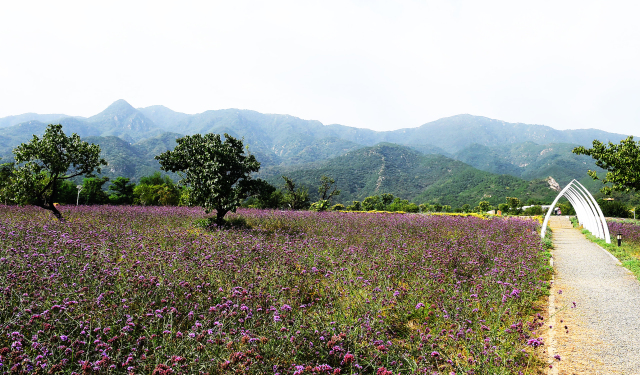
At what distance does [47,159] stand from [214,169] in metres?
5.76

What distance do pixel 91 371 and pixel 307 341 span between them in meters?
1.81

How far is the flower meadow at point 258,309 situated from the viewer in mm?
2658

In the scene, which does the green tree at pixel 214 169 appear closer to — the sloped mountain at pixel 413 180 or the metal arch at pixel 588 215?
the metal arch at pixel 588 215

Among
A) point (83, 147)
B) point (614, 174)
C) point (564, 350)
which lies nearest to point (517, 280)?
point (564, 350)

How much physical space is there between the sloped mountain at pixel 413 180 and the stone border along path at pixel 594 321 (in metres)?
69.6

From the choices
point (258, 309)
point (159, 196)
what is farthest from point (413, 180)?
point (258, 309)

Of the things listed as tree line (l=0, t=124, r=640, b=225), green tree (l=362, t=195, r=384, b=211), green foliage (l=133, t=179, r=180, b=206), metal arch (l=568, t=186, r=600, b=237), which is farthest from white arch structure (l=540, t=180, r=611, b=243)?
green foliage (l=133, t=179, r=180, b=206)

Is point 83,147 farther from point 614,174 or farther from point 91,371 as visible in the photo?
point 614,174

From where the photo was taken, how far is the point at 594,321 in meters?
4.73

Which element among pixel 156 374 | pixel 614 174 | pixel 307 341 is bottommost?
pixel 307 341

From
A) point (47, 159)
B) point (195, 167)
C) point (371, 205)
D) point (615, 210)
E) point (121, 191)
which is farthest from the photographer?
point (371, 205)

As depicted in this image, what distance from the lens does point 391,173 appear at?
12325 centimetres

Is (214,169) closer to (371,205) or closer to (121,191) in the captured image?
(371,205)

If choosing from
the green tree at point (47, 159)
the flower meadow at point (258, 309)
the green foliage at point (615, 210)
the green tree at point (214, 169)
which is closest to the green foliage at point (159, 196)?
the green tree at point (47, 159)
